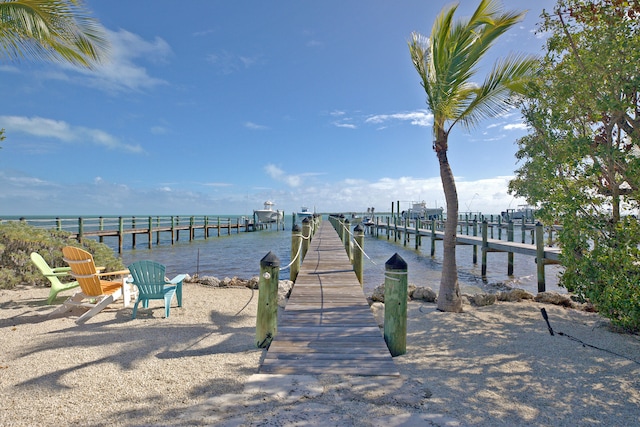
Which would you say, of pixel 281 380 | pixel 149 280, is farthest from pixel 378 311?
pixel 149 280

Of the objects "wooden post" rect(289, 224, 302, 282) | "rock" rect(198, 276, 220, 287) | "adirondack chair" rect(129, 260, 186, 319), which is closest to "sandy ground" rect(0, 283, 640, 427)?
"adirondack chair" rect(129, 260, 186, 319)

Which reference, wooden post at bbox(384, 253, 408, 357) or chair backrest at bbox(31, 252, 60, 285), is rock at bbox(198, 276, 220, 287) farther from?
wooden post at bbox(384, 253, 408, 357)

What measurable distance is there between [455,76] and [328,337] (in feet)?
17.1

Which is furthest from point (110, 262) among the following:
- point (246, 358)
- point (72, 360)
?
point (246, 358)

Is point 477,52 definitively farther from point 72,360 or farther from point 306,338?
point 72,360

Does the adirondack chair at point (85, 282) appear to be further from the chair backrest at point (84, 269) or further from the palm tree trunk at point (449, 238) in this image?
the palm tree trunk at point (449, 238)

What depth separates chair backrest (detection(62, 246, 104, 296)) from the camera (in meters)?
5.84

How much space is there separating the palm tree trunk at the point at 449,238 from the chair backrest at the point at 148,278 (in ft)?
17.9

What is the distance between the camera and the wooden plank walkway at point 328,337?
358 centimetres

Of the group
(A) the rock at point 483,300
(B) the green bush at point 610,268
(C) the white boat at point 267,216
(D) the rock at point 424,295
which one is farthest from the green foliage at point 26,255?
(C) the white boat at point 267,216

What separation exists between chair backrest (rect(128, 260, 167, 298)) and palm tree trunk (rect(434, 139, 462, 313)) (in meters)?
5.45

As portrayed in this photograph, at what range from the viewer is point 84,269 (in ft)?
19.3

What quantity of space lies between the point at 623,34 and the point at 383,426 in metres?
6.12

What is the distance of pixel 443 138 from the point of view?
7020 millimetres
